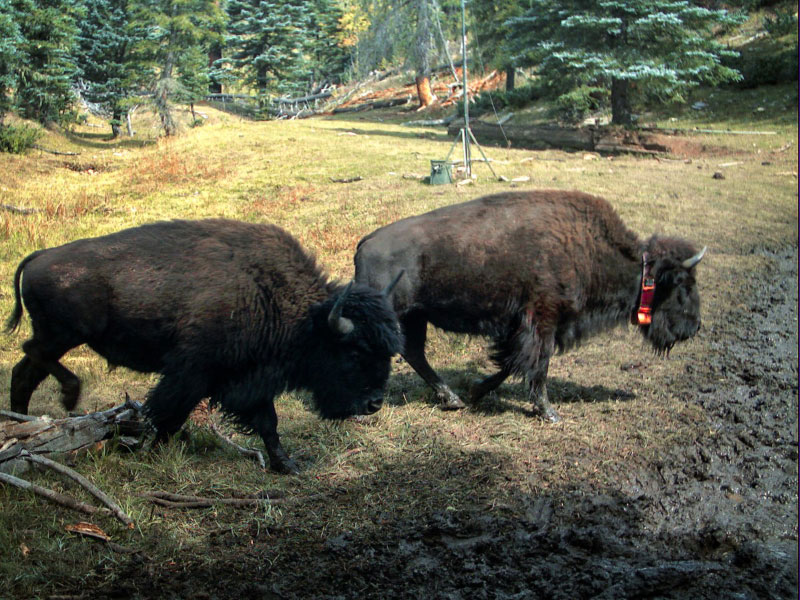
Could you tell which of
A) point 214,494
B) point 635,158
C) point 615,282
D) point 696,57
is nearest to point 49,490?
point 214,494

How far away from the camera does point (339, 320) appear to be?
199 inches

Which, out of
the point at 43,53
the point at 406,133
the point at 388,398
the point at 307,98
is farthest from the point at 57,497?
the point at 307,98

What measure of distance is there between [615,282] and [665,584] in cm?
334

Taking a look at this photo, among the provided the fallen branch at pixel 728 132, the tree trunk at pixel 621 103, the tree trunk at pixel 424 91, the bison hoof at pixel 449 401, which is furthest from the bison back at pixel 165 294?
the tree trunk at pixel 424 91

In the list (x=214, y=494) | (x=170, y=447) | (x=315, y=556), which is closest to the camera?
(x=315, y=556)

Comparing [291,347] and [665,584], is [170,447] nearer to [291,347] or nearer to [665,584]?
[291,347]

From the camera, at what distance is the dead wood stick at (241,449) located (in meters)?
5.50

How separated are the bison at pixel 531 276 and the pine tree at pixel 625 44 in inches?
625

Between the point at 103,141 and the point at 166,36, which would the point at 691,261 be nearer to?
the point at 103,141

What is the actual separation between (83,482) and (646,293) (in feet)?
16.0

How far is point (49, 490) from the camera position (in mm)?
4352

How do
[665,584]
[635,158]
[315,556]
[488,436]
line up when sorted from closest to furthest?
→ [665,584]
[315,556]
[488,436]
[635,158]

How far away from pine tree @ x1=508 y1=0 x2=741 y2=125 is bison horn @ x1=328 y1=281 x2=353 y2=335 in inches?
709

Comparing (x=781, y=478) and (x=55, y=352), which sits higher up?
(x=55, y=352)
